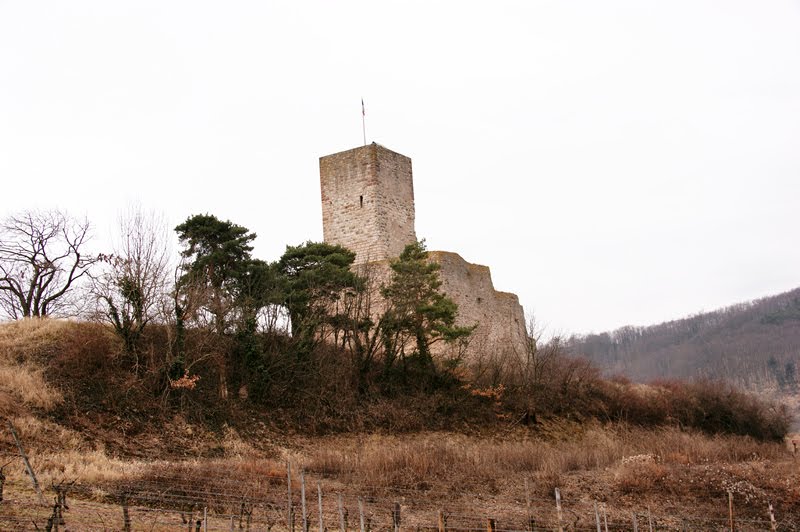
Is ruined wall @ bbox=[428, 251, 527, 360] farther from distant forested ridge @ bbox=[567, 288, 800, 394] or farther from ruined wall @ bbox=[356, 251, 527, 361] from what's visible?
distant forested ridge @ bbox=[567, 288, 800, 394]

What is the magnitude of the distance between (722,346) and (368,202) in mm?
73294

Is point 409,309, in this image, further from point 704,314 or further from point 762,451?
point 704,314

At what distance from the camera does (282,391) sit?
23.5 meters

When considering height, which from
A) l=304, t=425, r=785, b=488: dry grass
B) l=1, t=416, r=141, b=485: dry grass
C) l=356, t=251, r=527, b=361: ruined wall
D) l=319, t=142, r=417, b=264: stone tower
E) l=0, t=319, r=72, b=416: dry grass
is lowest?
l=304, t=425, r=785, b=488: dry grass

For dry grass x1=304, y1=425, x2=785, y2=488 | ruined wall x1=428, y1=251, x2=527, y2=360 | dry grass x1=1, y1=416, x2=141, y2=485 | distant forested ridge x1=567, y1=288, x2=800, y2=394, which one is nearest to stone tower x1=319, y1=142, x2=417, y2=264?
ruined wall x1=428, y1=251, x2=527, y2=360

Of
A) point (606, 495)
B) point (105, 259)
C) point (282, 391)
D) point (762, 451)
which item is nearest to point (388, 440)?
point (282, 391)

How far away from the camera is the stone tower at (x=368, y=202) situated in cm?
3006

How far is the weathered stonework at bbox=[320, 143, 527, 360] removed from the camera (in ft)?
97.5

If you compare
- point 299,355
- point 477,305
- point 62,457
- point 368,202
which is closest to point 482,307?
point 477,305

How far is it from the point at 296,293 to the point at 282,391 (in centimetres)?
303

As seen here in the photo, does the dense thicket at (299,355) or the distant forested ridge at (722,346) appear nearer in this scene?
the dense thicket at (299,355)

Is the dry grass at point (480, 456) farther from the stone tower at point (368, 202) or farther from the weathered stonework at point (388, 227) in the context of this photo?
the stone tower at point (368, 202)

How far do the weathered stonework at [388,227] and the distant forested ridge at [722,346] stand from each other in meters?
45.8

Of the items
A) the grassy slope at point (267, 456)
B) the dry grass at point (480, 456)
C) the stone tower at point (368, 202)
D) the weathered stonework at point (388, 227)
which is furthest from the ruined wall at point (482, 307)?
the grassy slope at point (267, 456)
